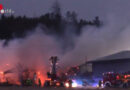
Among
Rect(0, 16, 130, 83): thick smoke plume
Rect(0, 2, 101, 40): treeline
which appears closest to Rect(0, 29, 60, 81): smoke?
Rect(0, 16, 130, 83): thick smoke plume

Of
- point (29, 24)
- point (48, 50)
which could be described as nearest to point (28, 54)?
point (48, 50)

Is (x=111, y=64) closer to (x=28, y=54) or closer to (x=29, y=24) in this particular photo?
(x=28, y=54)

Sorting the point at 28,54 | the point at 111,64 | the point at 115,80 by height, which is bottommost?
the point at 115,80

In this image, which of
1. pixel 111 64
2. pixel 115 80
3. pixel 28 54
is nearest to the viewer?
pixel 115 80

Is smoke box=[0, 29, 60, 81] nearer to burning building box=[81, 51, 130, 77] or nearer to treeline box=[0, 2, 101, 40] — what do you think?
burning building box=[81, 51, 130, 77]

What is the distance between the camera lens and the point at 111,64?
4878 cm

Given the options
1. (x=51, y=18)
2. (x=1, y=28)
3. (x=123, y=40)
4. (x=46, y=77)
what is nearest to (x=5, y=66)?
(x=46, y=77)

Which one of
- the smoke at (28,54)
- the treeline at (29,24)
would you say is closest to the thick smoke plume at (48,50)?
the smoke at (28,54)

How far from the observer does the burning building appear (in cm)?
4675

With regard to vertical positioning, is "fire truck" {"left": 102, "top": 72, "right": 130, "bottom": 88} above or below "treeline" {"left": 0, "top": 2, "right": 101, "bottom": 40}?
below

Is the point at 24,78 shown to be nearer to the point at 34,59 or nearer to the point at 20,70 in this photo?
the point at 20,70

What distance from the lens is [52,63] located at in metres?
42.2

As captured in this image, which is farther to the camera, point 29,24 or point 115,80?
point 29,24

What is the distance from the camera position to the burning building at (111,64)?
1841 inches
